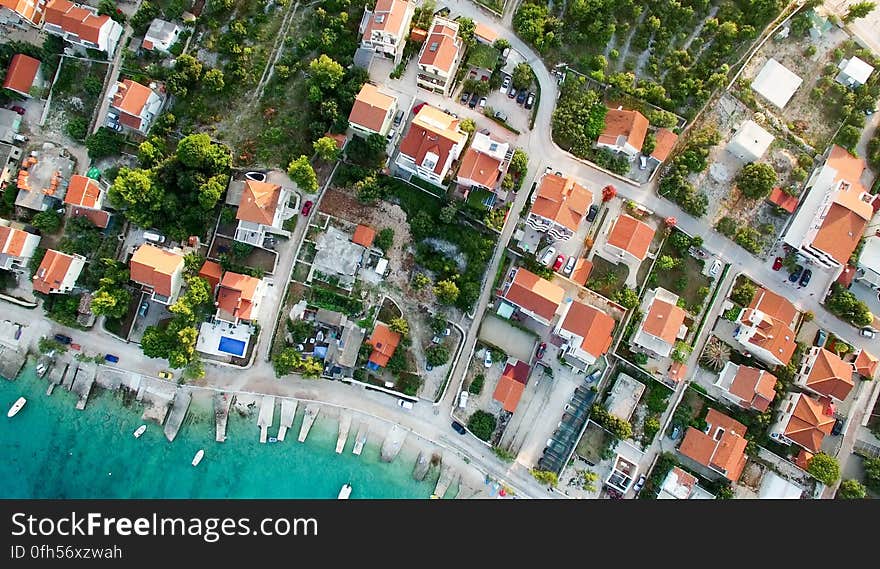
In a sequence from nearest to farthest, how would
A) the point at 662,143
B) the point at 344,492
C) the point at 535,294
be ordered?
1. the point at 535,294
2. the point at 344,492
3. the point at 662,143

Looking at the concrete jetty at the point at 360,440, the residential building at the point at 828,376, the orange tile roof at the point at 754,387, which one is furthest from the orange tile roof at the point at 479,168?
the residential building at the point at 828,376

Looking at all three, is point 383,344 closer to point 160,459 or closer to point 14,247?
point 160,459

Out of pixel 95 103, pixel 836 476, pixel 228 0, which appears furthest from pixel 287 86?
pixel 836 476

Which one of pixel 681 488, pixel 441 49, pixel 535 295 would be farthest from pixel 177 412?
pixel 681 488

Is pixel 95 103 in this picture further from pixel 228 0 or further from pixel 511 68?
pixel 511 68

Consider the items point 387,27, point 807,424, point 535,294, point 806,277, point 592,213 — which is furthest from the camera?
point 592,213

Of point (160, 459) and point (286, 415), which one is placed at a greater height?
point (286, 415)

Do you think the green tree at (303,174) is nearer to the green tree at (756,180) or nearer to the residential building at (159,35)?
the residential building at (159,35)
